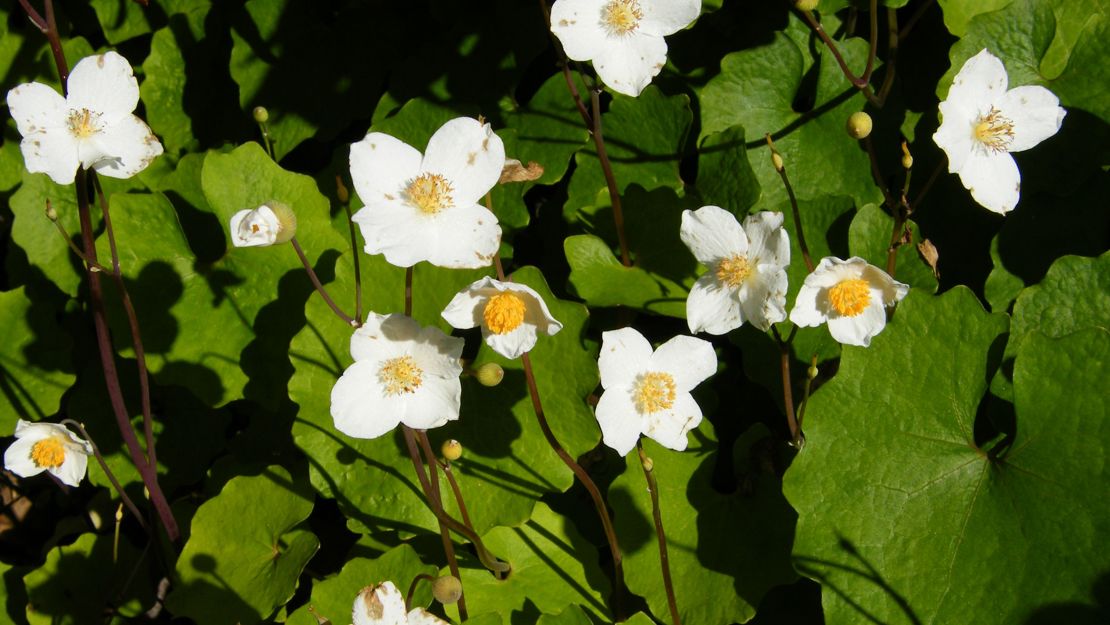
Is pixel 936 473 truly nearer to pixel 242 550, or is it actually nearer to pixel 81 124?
pixel 242 550

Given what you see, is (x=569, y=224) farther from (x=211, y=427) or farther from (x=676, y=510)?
(x=211, y=427)

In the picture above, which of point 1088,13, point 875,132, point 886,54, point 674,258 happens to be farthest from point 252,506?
point 1088,13


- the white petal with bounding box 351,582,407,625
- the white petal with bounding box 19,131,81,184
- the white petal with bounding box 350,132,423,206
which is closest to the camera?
the white petal with bounding box 351,582,407,625

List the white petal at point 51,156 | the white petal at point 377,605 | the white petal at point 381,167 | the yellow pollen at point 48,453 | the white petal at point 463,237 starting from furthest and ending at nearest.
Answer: the yellow pollen at point 48,453 < the white petal at point 51,156 < the white petal at point 381,167 < the white petal at point 463,237 < the white petal at point 377,605

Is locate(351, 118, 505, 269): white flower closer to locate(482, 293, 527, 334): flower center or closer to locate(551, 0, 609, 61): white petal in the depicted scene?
locate(482, 293, 527, 334): flower center

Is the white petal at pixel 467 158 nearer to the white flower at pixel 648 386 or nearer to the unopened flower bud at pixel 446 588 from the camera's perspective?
the white flower at pixel 648 386

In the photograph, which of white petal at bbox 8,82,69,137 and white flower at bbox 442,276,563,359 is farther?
white petal at bbox 8,82,69,137

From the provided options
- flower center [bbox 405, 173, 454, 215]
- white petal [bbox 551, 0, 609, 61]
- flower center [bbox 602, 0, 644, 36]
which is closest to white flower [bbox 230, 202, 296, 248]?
flower center [bbox 405, 173, 454, 215]

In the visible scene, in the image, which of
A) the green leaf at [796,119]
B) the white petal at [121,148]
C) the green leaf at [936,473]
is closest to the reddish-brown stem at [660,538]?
the green leaf at [936,473]
